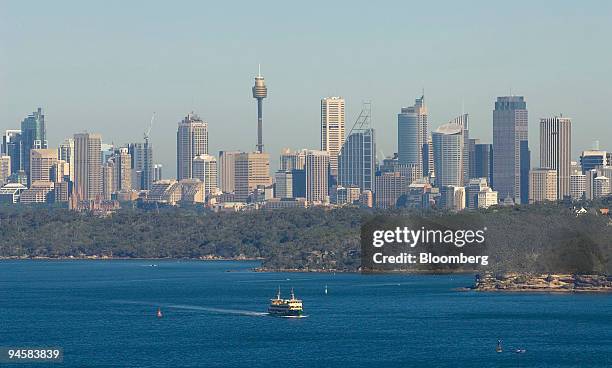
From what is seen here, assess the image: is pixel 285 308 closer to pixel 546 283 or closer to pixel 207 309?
pixel 207 309

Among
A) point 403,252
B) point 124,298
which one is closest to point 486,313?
point 124,298

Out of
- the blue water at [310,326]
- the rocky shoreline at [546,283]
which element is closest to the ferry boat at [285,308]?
the blue water at [310,326]

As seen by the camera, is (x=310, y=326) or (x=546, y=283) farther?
(x=546, y=283)

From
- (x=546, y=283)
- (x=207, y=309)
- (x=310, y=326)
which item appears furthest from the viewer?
(x=546, y=283)

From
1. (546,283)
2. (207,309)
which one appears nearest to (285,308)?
(207,309)

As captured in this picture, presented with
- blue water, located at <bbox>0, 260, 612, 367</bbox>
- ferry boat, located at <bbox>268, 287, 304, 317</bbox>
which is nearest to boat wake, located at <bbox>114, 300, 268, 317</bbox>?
blue water, located at <bbox>0, 260, 612, 367</bbox>

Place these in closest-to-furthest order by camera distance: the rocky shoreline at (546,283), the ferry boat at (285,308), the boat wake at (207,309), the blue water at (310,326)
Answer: the blue water at (310,326), the ferry boat at (285,308), the boat wake at (207,309), the rocky shoreline at (546,283)

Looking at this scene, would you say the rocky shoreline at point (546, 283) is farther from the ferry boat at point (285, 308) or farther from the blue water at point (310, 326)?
the ferry boat at point (285, 308)
